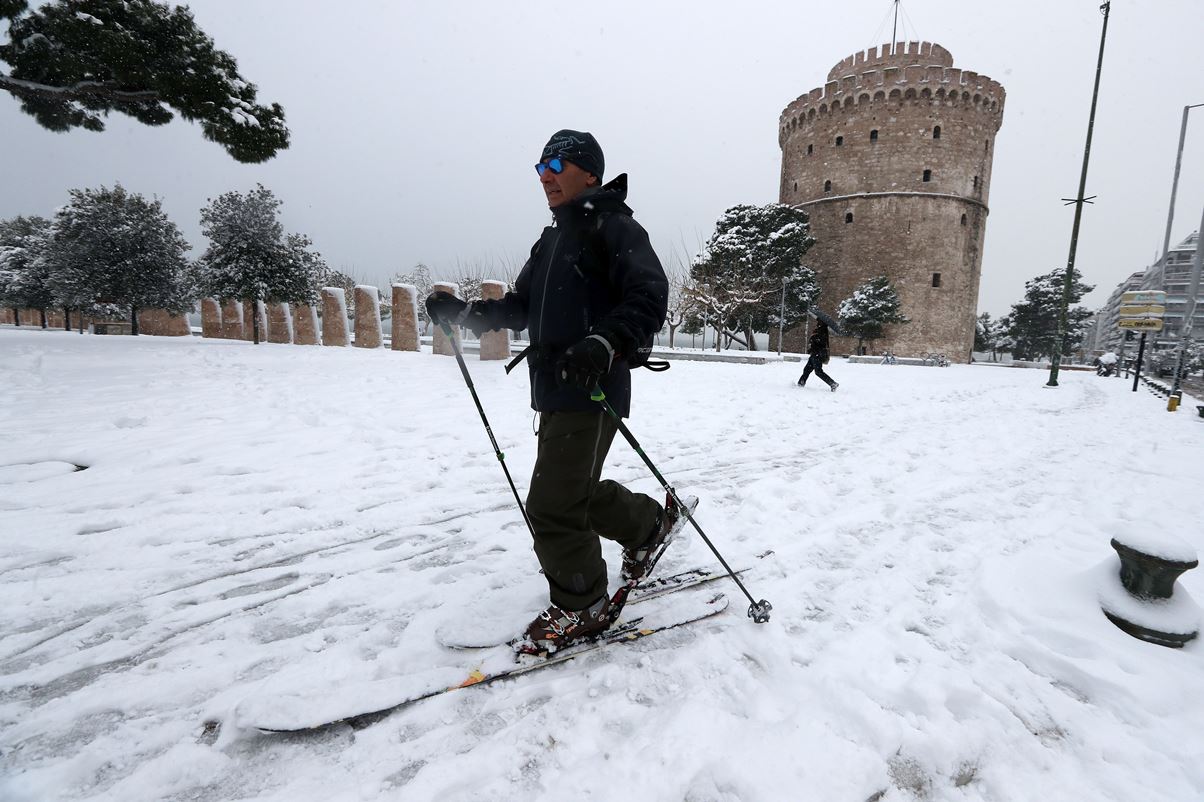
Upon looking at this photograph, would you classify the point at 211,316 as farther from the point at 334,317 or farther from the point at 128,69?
the point at 128,69

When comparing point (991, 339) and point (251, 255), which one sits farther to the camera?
point (991, 339)

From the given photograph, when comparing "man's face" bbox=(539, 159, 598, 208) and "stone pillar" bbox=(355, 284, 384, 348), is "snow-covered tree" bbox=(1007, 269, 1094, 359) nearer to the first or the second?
"stone pillar" bbox=(355, 284, 384, 348)

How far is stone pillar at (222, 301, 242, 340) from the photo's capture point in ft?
69.6

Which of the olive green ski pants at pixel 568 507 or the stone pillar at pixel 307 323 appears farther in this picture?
the stone pillar at pixel 307 323

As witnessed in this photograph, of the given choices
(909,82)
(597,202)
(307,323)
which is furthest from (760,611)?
(909,82)

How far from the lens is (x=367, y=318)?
15.3 metres

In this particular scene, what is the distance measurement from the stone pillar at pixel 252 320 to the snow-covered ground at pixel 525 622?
16.0 metres

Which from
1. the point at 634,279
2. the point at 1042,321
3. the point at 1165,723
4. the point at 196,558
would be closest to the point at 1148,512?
the point at 1165,723

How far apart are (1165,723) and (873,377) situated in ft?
47.0

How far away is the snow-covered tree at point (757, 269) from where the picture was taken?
1314 inches

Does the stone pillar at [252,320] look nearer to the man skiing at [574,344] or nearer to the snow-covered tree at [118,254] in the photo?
the snow-covered tree at [118,254]

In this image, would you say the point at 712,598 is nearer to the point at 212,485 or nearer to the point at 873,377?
the point at 212,485

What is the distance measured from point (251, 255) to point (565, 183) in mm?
20768

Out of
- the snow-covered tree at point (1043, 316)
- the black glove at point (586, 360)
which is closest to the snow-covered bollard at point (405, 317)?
the black glove at point (586, 360)
